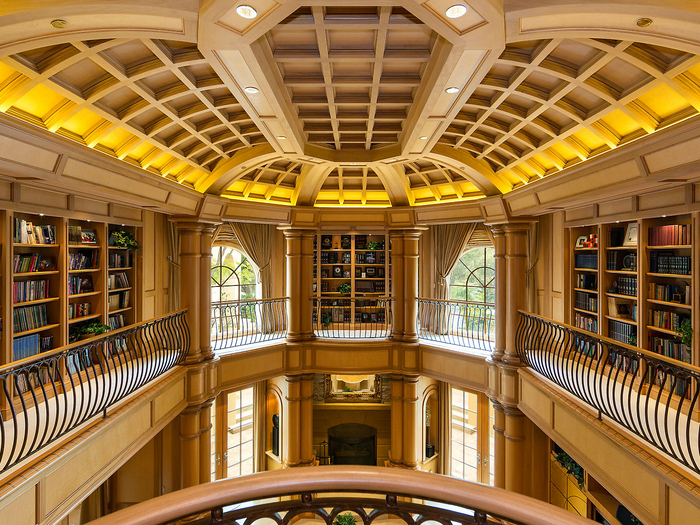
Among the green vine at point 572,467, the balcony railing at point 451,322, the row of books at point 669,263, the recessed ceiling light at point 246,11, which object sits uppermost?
the recessed ceiling light at point 246,11

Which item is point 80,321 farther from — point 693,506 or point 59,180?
point 693,506

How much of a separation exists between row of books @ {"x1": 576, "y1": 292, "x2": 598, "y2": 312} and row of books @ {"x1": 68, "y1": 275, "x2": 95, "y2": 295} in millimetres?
6458

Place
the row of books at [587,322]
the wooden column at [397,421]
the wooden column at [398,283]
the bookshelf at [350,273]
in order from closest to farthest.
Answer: the row of books at [587,322], the wooden column at [397,421], the wooden column at [398,283], the bookshelf at [350,273]

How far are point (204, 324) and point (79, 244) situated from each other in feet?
6.15

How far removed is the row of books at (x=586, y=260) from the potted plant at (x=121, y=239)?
6.21m

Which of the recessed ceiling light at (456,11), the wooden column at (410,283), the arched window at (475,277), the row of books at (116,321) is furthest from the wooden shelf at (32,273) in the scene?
the arched window at (475,277)

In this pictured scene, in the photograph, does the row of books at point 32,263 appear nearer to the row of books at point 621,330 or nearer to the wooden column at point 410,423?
the wooden column at point 410,423

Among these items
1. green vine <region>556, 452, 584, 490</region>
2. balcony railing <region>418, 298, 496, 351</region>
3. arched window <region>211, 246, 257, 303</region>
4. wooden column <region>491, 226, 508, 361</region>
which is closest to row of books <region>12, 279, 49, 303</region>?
arched window <region>211, 246, 257, 303</region>

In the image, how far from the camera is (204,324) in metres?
5.63

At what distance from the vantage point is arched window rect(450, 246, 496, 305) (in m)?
7.80

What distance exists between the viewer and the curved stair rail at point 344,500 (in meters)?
1.22

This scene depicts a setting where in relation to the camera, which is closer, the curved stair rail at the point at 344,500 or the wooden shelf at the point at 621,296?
the curved stair rail at the point at 344,500

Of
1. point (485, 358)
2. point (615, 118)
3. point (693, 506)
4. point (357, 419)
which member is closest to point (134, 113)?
point (615, 118)

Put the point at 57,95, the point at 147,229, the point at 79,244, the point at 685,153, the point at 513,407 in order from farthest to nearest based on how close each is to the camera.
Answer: the point at 147,229 < the point at 513,407 < the point at 79,244 < the point at 57,95 < the point at 685,153
